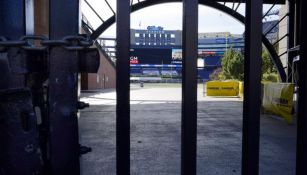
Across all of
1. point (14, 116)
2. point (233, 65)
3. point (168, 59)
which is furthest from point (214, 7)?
point (168, 59)

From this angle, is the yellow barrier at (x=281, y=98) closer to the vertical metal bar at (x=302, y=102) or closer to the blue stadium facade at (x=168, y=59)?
the vertical metal bar at (x=302, y=102)

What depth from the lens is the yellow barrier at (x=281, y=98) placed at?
10633 millimetres

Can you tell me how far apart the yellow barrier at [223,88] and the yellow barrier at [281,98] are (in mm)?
14386

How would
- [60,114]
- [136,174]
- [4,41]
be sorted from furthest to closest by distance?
[136,174]
[60,114]
[4,41]

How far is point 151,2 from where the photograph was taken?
17.1 meters

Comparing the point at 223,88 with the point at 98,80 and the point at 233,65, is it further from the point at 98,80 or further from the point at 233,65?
the point at 233,65

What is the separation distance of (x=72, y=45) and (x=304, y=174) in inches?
48.4

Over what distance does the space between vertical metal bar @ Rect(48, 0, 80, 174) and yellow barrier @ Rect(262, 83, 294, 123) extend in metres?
10.4

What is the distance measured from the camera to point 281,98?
1102 cm

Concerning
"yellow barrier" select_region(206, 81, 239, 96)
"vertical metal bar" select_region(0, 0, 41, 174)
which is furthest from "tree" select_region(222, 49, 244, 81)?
"vertical metal bar" select_region(0, 0, 41, 174)

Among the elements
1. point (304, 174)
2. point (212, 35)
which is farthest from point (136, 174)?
point (212, 35)

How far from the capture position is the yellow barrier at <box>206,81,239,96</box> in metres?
27.1

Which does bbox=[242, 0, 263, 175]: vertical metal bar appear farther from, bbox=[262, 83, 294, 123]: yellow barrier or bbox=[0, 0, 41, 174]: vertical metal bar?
bbox=[262, 83, 294, 123]: yellow barrier

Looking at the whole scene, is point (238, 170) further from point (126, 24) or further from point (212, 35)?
point (212, 35)
